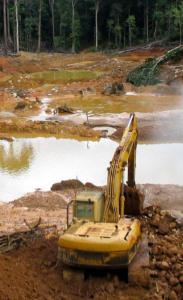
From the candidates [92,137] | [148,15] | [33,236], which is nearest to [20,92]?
[92,137]

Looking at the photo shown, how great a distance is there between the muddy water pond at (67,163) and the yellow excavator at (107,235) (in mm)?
5398

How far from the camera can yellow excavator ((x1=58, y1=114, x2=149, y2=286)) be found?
6261mm

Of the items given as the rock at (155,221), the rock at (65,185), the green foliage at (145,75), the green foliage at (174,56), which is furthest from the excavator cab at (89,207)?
the green foliage at (174,56)

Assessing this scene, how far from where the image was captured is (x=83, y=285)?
22.1 ft

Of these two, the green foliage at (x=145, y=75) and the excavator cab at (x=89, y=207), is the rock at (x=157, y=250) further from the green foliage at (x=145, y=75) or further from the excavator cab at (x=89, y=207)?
the green foliage at (x=145, y=75)

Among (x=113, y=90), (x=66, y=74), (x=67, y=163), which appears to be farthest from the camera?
(x=66, y=74)

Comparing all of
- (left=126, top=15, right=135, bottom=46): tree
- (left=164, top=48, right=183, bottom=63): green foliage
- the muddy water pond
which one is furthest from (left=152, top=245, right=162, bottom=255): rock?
(left=126, top=15, right=135, bottom=46): tree

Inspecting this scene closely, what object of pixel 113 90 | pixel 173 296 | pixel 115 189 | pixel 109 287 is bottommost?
pixel 173 296

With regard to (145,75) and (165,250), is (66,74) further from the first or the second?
(165,250)

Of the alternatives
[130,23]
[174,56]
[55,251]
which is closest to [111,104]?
[174,56]

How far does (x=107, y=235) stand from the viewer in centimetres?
642

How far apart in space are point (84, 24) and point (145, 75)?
3619cm

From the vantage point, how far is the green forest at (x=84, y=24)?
57562mm

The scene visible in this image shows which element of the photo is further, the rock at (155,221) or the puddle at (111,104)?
the puddle at (111,104)
